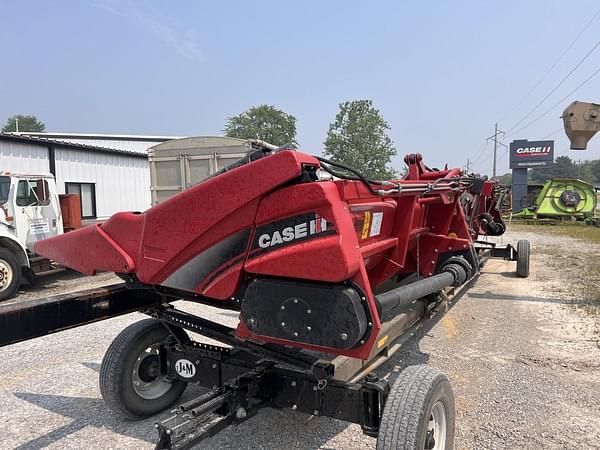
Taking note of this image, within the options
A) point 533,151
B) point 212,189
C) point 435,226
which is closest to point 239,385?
point 212,189

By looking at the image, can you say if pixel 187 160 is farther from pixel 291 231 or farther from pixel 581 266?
pixel 291 231

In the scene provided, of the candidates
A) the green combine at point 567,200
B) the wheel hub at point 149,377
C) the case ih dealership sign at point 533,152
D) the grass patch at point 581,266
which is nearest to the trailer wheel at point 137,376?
the wheel hub at point 149,377

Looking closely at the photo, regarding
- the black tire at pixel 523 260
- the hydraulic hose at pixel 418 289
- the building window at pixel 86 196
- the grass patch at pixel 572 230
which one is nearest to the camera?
the hydraulic hose at pixel 418 289

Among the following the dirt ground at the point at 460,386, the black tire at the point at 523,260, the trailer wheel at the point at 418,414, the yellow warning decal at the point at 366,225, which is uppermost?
the yellow warning decal at the point at 366,225

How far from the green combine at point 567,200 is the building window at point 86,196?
21094mm

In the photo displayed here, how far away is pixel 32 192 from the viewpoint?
9.34 meters

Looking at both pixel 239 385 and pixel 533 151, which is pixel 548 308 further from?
pixel 533 151

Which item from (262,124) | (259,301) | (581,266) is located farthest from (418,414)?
(262,124)

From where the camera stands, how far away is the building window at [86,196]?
15.1m

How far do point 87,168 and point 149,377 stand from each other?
1368 cm

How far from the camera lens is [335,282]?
212cm

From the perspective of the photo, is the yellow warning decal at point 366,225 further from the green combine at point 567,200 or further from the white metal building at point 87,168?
the green combine at point 567,200

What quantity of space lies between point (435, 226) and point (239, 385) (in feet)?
10.9

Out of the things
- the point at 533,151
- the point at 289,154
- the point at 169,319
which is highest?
the point at 533,151
